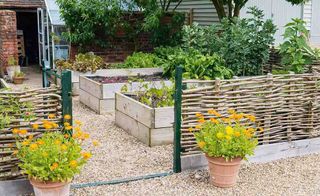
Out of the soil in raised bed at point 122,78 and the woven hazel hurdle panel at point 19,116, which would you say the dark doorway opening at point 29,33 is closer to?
the soil in raised bed at point 122,78

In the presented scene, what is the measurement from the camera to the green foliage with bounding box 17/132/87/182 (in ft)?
12.0

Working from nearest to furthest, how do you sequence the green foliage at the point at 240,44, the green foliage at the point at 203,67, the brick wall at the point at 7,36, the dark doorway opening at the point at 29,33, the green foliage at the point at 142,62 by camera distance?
the green foliage at the point at 203,67 < the green foliage at the point at 240,44 < the green foliage at the point at 142,62 < the brick wall at the point at 7,36 < the dark doorway opening at the point at 29,33

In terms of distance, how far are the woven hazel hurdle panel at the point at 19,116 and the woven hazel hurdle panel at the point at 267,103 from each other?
1.47 metres

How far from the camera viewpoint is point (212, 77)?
827cm

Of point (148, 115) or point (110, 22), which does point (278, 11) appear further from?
point (148, 115)

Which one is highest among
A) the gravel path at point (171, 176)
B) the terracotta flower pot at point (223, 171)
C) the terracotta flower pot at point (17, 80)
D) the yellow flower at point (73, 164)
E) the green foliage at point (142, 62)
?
the green foliage at point (142, 62)

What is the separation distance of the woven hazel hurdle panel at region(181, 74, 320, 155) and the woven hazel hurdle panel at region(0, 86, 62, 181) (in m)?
1.47

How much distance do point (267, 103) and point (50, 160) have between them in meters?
2.79

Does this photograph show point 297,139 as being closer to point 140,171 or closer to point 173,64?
point 140,171

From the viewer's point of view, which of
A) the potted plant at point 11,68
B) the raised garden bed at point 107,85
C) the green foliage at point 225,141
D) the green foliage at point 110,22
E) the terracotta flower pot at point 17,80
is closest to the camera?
the green foliage at point 225,141

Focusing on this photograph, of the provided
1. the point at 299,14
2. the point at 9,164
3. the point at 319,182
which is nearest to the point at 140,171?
the point at 9,164

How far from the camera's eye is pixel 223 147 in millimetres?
4250

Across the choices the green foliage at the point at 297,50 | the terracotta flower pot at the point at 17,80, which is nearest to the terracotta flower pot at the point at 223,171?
the green foliage at the point at 297,50

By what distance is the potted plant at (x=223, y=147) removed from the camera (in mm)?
4270
